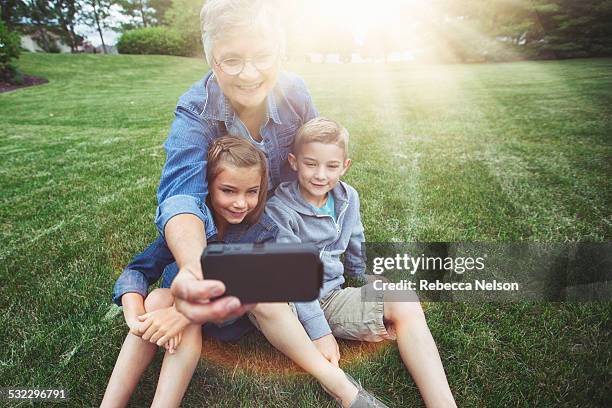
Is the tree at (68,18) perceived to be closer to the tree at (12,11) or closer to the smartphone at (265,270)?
the tree at (12,11)

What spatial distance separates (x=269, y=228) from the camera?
2.10m

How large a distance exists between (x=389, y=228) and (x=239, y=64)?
201 cm

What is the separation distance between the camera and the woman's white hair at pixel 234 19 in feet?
5.69

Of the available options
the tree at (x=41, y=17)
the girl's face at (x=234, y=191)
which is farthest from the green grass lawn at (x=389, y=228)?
the tree at (x=41, y=17)

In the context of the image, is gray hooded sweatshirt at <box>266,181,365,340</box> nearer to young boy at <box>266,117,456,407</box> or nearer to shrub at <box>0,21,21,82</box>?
young boy at <box>266,117,456,407</box>

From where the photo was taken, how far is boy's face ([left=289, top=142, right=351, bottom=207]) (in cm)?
224

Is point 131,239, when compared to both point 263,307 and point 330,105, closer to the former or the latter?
point 263,307

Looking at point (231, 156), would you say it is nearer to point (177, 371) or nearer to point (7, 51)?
point (177, 371)

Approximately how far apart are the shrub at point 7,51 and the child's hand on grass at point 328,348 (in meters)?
18.4

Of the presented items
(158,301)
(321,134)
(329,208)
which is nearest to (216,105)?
(321,134)

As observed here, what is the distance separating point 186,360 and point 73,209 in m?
2.93

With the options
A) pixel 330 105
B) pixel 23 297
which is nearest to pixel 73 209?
pixel 23 297

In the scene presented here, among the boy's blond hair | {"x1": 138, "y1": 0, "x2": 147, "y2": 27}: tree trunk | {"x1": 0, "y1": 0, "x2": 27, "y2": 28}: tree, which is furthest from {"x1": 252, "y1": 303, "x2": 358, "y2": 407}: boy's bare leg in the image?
{"x1": 138, "y1": 0, "x2": 147, "y2": 27}: tree trunk

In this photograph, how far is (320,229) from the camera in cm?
225
